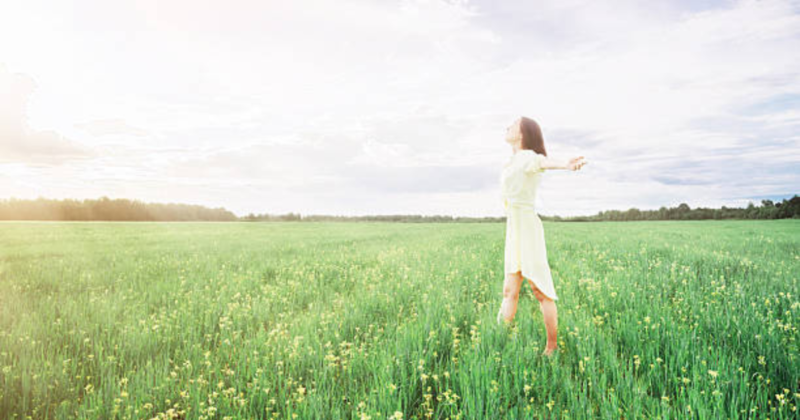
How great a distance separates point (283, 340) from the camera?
4.89 m

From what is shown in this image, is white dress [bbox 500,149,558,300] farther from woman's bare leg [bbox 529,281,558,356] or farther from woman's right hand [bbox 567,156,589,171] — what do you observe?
woman's right hand [bbox 567,156,589,171]

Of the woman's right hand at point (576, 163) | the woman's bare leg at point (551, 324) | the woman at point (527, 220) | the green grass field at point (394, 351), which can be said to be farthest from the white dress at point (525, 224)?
the green grass field at point (394, 351)

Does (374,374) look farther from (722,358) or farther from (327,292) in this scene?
(327,292)

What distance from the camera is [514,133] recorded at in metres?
4.86

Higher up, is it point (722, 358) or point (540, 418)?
point (722, 358)

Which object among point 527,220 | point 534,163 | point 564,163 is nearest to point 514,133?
point 534,163

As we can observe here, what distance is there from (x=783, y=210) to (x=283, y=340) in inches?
2767

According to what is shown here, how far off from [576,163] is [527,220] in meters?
0.99

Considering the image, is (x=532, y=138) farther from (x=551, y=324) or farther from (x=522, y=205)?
(x=551, y=324)

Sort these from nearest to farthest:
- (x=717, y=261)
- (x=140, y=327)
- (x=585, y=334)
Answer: (x=585, y=334) < (x=140, y=327) < (x=717, y=261)

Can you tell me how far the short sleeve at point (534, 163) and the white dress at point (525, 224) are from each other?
12 mm

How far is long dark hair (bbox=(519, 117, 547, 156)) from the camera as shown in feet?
15.6

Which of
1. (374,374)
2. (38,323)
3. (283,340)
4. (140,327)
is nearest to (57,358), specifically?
(140,327)

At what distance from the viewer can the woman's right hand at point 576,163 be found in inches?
156
